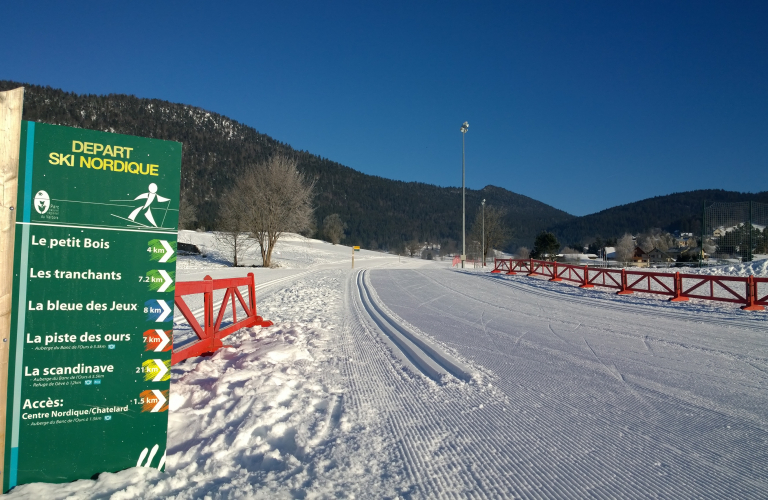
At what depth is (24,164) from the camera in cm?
271

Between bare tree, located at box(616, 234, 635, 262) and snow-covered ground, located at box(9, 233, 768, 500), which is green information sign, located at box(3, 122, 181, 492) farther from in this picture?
bare tree, located at box(616, 234, 635, 262)

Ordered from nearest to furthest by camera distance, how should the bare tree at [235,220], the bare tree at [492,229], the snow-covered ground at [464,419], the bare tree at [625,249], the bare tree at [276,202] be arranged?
the snow-covered ground at [464,419], the bare tree at [276,202], the bare tree at [235,220], the bare tree at [492,229], the bare tree at [625,249]

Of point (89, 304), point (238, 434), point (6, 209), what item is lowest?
point (238, 434)

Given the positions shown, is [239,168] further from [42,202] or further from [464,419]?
[464,419]

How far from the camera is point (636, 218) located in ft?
453

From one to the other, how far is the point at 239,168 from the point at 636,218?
462 feet

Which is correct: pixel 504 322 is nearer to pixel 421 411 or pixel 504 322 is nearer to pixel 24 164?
pixel 421 411

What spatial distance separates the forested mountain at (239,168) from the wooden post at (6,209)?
112823mm

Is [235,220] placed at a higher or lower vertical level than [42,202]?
higher

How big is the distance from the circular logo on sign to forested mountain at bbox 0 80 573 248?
113 metres

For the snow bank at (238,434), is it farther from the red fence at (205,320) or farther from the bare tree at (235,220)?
the bare tree at (235,220)

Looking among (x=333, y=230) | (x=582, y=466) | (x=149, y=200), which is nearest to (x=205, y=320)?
(x=149, y=200)

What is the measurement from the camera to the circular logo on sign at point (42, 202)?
2734 mm

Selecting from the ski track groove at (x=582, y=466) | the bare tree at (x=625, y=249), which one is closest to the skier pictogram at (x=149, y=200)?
the ski track groove at (x=582, y=466)
